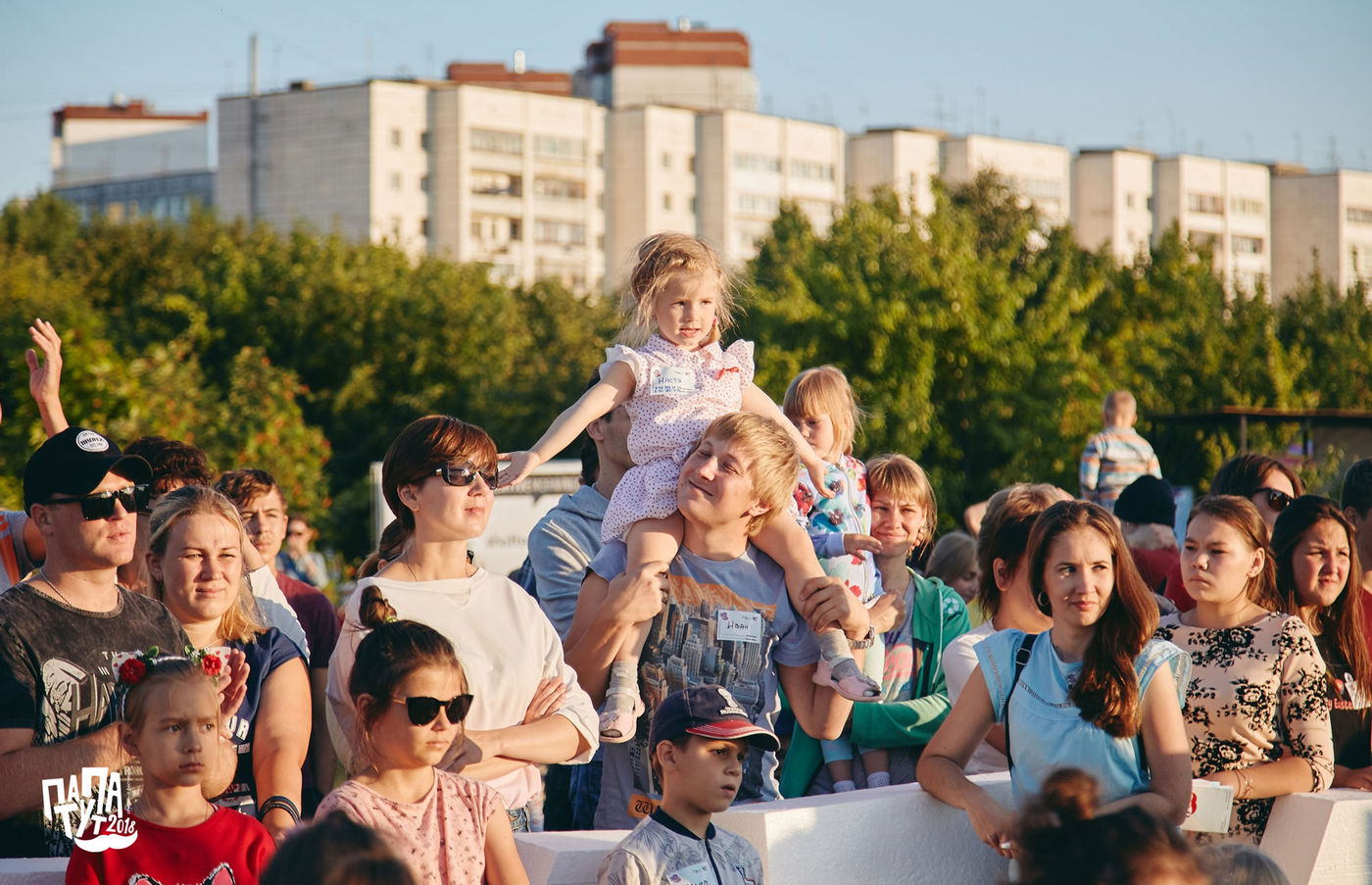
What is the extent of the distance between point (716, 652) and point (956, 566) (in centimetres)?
259

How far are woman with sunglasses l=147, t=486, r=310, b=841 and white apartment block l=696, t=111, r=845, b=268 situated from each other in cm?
6693

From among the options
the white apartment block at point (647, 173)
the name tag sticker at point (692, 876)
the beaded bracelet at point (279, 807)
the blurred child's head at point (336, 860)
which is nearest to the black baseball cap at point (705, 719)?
the name tag sticker at point (692, 876)

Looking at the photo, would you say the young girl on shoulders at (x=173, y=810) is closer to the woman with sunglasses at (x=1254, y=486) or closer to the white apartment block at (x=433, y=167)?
the woman with sunglasses at (x=1254, y=486)

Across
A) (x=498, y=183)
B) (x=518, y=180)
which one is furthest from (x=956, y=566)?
(x=498, y=183)

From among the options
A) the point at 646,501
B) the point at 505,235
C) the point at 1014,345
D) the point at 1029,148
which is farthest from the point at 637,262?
the point at 1029,148

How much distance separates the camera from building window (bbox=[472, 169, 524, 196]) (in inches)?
2677

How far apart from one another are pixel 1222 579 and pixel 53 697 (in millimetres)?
3511

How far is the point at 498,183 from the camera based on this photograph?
69000 millimetres

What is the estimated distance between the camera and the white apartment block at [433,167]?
214 feet

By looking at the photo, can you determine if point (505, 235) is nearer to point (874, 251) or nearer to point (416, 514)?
point (874, 251)

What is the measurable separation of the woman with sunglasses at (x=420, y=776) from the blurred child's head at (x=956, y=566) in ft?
11.7

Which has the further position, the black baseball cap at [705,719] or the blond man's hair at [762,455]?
the blond man's hair at [762,455]

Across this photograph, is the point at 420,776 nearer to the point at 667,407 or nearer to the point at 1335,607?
the point at 667,407

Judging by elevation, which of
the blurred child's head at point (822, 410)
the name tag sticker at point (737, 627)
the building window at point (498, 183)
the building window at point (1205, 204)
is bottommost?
the name tag sticker at point (737, 627)
